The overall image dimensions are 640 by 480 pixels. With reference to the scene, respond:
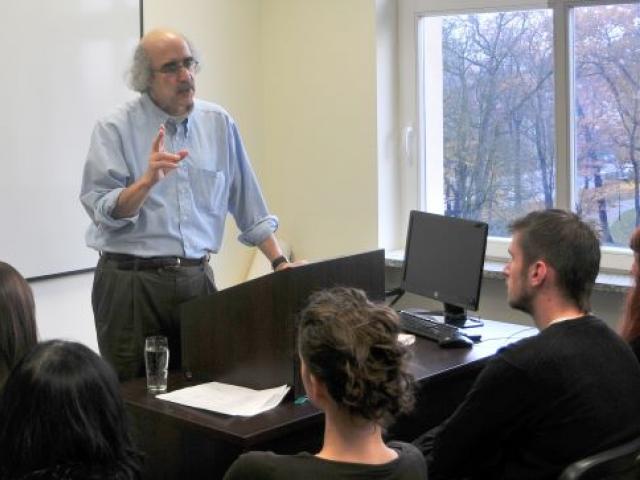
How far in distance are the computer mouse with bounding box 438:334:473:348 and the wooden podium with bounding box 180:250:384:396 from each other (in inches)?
20.4

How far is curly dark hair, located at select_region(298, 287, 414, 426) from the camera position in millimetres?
1597

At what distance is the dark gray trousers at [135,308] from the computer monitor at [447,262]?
2.97 feet

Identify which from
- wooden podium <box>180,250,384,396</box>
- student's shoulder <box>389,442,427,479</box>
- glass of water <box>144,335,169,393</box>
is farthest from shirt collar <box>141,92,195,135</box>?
student's shoulder <box>389,442,427,479</box>

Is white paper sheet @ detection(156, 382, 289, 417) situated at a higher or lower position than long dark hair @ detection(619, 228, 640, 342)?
lower

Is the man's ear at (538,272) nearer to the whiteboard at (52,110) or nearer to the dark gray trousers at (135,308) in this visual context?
the dark gray trousers at (135,308)

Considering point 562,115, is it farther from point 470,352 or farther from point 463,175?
point 470,352

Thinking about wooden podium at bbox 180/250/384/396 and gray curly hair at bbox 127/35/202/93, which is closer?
wooden podium at bbox 180/250/384/396

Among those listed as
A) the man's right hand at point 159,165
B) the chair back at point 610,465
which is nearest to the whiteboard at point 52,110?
the man's right hand at point 159,165

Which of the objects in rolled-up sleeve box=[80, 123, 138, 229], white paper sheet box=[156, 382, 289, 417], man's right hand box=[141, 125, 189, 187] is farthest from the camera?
rolled-up sleeve box=[80, 123, 138, 229]

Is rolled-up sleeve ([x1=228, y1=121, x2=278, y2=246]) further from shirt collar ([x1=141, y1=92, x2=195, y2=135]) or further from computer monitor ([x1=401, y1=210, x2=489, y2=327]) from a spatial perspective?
computer monitor ([x1=401, y1=210, x2=489, y2=327])

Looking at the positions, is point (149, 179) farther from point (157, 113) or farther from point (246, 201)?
point (246, 201)

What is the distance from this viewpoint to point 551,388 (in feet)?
6.50

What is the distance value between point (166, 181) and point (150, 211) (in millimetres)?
115

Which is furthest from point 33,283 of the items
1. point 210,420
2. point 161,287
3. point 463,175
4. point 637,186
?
point 637,186
